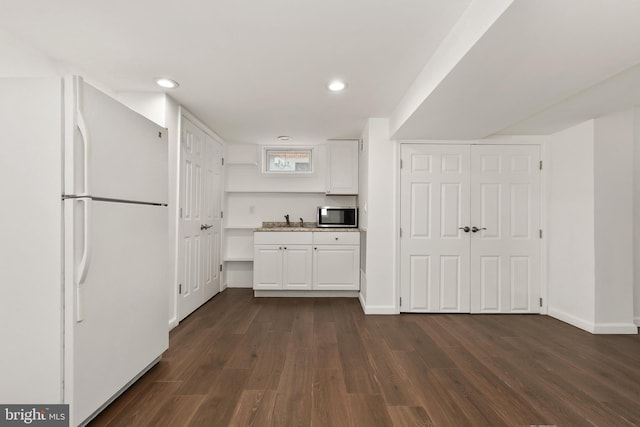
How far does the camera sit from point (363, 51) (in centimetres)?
214

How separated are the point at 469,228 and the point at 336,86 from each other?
87.2 inches

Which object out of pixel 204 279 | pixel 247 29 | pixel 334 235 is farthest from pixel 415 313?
pixel 247 29

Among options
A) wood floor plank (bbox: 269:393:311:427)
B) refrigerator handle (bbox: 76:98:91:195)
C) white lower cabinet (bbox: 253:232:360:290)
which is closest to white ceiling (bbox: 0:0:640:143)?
refrigerator handle (bbox: 76:98:91:195)

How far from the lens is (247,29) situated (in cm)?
190

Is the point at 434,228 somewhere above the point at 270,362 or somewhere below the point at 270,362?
above

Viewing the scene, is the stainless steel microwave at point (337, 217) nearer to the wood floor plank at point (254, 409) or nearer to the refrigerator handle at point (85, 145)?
the wood floor plank at point (254, 409)

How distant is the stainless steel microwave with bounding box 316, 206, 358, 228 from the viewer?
4.51m

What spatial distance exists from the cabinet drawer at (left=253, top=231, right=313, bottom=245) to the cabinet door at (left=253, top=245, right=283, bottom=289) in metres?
0.10

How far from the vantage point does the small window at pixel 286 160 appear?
475cm

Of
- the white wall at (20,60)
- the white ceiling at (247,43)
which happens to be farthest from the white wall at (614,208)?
the white wall at (20,60)

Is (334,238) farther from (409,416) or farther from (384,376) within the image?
(409,416)

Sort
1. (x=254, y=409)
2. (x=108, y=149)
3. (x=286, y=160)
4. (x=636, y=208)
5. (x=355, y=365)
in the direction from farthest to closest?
(x=286, y=160) < (x=636, y=208) < (x=355, y=365) < (x=254, y=409) < (x=108, y=149)

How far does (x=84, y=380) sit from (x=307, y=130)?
130 inches

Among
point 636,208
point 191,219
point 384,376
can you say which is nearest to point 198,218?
point 191,219
